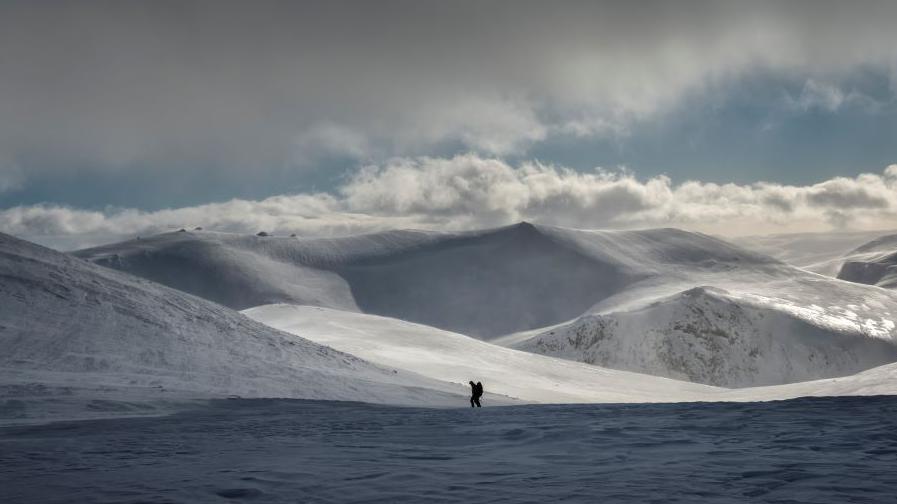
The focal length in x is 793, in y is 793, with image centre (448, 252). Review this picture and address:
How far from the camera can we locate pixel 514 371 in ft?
170

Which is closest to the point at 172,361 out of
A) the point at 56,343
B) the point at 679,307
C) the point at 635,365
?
the point at 56,343

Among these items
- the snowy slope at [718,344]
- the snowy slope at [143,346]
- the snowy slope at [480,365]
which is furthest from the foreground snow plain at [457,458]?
the snowy slope at [718,344]

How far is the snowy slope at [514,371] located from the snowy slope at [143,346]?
29.2 ft

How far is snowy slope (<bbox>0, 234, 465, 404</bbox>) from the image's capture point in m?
27.4

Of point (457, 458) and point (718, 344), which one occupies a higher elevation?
point (718, 344)

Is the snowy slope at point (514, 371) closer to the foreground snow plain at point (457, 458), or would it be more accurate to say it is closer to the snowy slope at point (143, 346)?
the snowy slope at point (143, 346)

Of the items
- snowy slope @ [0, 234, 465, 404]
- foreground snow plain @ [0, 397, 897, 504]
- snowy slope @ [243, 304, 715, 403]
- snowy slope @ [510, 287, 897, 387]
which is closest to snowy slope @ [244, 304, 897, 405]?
snowy slope @ [243, 304, 715, 403]

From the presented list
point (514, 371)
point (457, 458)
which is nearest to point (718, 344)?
point (514, 371)

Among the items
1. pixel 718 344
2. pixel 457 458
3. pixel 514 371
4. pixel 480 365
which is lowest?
pixel 457 458

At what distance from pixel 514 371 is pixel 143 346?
26947mm

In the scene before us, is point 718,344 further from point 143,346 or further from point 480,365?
point 143,346

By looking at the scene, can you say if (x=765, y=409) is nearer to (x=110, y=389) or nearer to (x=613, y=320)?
(x=110, y=389)

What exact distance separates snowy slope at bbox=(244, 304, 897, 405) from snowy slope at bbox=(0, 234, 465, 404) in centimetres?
890

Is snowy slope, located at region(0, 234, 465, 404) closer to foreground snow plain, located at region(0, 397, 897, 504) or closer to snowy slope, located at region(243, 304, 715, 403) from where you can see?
foreground snow plain, located at region(0, 397, 897, 504)
